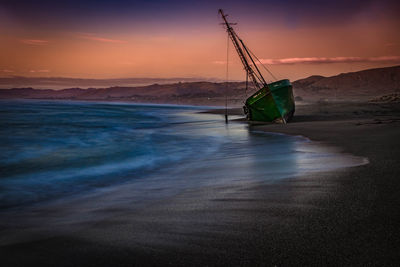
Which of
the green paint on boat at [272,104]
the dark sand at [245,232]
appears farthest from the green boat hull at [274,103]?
the dark sand at [245,232]

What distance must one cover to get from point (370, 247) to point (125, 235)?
2.78 metres

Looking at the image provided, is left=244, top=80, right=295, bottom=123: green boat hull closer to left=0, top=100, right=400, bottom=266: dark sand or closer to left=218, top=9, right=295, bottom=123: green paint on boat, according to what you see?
left=218, top=9, right=295, bottom=123: green paint on boat

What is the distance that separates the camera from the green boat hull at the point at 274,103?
83.6ft

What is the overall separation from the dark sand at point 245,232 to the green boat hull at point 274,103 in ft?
67.3

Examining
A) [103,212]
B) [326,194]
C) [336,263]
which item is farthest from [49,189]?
[336,263]

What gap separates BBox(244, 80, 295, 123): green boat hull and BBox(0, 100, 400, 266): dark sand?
20516mm

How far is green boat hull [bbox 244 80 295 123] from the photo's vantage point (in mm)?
25469

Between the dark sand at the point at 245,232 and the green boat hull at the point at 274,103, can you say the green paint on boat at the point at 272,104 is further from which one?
the dark sand at the point at 245,232

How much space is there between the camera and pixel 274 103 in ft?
83.8

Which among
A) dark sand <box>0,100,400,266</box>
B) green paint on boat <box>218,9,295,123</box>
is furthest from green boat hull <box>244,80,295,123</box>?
dark sand <box>0,100,400,266</box>

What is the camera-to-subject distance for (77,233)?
158 inches

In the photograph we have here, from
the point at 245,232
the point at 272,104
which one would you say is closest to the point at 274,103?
the point at 272,104

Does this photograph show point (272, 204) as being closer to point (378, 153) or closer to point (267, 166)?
point (267, 166)

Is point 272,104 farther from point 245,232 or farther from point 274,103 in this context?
point 245,232
